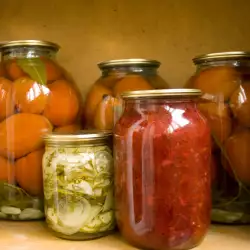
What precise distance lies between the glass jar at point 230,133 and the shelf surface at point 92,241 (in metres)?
0.03

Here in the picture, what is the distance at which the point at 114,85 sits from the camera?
0.64 m

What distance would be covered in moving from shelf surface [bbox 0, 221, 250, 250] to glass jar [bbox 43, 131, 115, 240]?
1 cm

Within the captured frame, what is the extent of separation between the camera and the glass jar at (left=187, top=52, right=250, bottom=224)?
569 millimetres

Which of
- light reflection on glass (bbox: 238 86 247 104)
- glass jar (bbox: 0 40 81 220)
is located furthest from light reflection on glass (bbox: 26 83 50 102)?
light reflection on glass (bbox: 238 86 247 104)

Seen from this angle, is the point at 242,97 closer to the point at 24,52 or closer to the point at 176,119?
the point at 176,119

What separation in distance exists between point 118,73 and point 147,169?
0.64ft

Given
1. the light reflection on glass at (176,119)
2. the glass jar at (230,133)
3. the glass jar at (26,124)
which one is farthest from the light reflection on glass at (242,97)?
the glass jar at (26,124)

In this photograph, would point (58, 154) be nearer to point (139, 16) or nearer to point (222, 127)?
point (222, 127)

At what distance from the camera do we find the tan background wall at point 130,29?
73cm

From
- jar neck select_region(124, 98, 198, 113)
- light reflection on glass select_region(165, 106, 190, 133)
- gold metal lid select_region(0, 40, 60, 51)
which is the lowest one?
light reflection on glass select_region(165, 106, 190, 133)

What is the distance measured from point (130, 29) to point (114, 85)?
15cm

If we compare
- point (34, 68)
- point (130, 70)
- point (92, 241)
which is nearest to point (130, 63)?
point (130, 70)

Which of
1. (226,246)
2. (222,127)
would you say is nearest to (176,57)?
(222,127)

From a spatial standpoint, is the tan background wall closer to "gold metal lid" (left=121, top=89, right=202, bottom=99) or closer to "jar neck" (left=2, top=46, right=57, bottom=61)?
"jar neck" (left=2, top=46, right=57, bottom=61)
